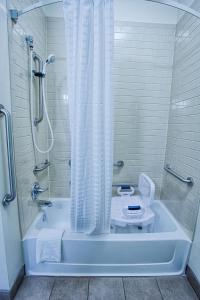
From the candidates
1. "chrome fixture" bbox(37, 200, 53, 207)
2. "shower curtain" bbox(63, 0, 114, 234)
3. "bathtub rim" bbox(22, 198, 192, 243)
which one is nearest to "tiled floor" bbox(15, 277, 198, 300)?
"bathtub rim" bbox(22, 198, 192, 243)

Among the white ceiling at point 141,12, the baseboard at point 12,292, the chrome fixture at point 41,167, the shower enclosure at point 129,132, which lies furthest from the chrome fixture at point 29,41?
the baseboard at point 12,292

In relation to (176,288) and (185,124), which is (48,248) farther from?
(185,124)

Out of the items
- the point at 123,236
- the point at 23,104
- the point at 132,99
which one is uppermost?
the point at 132,99

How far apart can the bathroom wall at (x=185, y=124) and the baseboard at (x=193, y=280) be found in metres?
0.29

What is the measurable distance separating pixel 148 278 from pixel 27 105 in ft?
5.70

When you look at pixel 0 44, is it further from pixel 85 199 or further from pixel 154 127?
pixel 154 127

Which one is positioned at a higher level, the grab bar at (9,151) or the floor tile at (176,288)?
the grab bar at (9,151)

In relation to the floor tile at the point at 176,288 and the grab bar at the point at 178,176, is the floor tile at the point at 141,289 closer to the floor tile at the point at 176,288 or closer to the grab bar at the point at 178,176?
the floor tile at the point at 176,288

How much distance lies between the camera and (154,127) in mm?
1939

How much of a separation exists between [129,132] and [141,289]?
4.67 ft

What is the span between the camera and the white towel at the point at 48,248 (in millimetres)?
1296

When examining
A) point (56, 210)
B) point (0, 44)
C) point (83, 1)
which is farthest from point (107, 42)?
point (56, 210)

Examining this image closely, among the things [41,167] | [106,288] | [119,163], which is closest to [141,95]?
[119,163]

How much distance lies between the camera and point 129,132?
1939 mm
